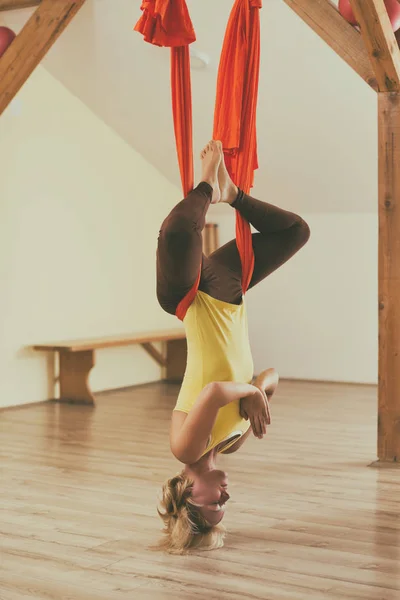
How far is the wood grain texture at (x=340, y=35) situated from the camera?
184 inches

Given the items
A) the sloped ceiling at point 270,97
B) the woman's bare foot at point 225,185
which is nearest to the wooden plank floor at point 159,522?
the woman's bare foot at point 225,185

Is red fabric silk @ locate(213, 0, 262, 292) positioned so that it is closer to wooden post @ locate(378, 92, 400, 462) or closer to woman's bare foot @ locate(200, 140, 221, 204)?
woman's bare foot @ locate(200, 140, 221, 204)

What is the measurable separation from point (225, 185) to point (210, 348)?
0.57 metres

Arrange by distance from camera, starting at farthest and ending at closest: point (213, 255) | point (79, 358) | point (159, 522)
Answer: point (79, 358), point (159, 522), point (213, 255)

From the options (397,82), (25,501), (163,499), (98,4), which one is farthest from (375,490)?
(98,4)

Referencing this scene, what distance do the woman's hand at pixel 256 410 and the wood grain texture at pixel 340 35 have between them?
229 centimetres

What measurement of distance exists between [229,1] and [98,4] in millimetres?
1063

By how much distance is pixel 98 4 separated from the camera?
642 cm

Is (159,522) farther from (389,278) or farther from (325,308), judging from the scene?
(325,308)

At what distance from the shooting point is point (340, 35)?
15.4 feet

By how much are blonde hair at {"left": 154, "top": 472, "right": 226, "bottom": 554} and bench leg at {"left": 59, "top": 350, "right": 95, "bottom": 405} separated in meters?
3.68

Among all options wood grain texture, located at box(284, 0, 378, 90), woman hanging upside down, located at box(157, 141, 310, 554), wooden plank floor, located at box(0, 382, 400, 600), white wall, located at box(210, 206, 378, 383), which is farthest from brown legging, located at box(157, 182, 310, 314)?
white wall, located at box(210, 206, 378, 383)

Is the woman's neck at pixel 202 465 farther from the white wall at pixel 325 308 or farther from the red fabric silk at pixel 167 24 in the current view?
the white wall at pixel 325 308

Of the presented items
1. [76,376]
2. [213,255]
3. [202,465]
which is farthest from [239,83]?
[76,376]
